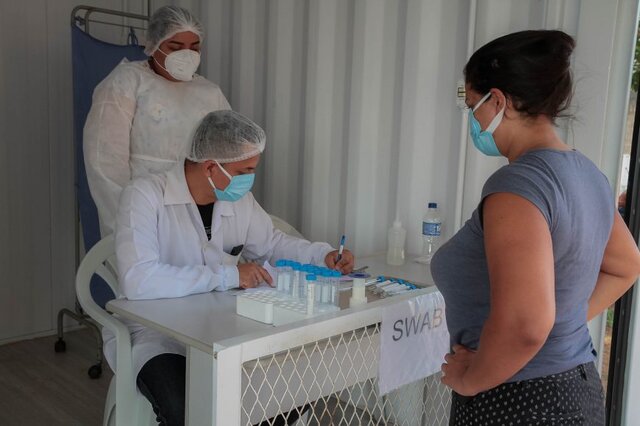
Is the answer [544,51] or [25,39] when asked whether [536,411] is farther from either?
[25,39]

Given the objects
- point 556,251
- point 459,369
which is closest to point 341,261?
point 459,369

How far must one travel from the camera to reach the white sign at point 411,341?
1525mm

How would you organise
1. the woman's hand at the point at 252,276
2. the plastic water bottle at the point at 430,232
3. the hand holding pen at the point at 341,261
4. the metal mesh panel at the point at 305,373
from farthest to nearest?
the plastic water bottle at the point at 430,232 → the hand holding pen at the point at 341,261 → the woman's hand at the point at 252,276 → the metal mesh panel at the point at 305,373

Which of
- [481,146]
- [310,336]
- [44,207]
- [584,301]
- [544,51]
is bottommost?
[44,207]

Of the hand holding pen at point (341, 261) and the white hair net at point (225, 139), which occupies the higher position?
the white hair net at point (225, 139)

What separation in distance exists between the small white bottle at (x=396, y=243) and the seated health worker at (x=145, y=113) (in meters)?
0.94

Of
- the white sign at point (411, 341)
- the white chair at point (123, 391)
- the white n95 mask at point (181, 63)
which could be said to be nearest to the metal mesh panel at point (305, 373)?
the white sign at point (411, 341)

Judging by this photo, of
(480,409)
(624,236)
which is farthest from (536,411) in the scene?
(624,236)

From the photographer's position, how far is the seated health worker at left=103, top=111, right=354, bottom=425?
1580 millimetres

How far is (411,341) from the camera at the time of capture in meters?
1.59

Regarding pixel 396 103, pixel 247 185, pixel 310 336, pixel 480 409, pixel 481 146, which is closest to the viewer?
pixel 480 409

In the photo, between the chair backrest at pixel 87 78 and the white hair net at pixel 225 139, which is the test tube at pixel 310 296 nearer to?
the white hair net at pixel 225 139

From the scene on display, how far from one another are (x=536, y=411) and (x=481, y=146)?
52cm

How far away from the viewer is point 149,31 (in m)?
2.58
